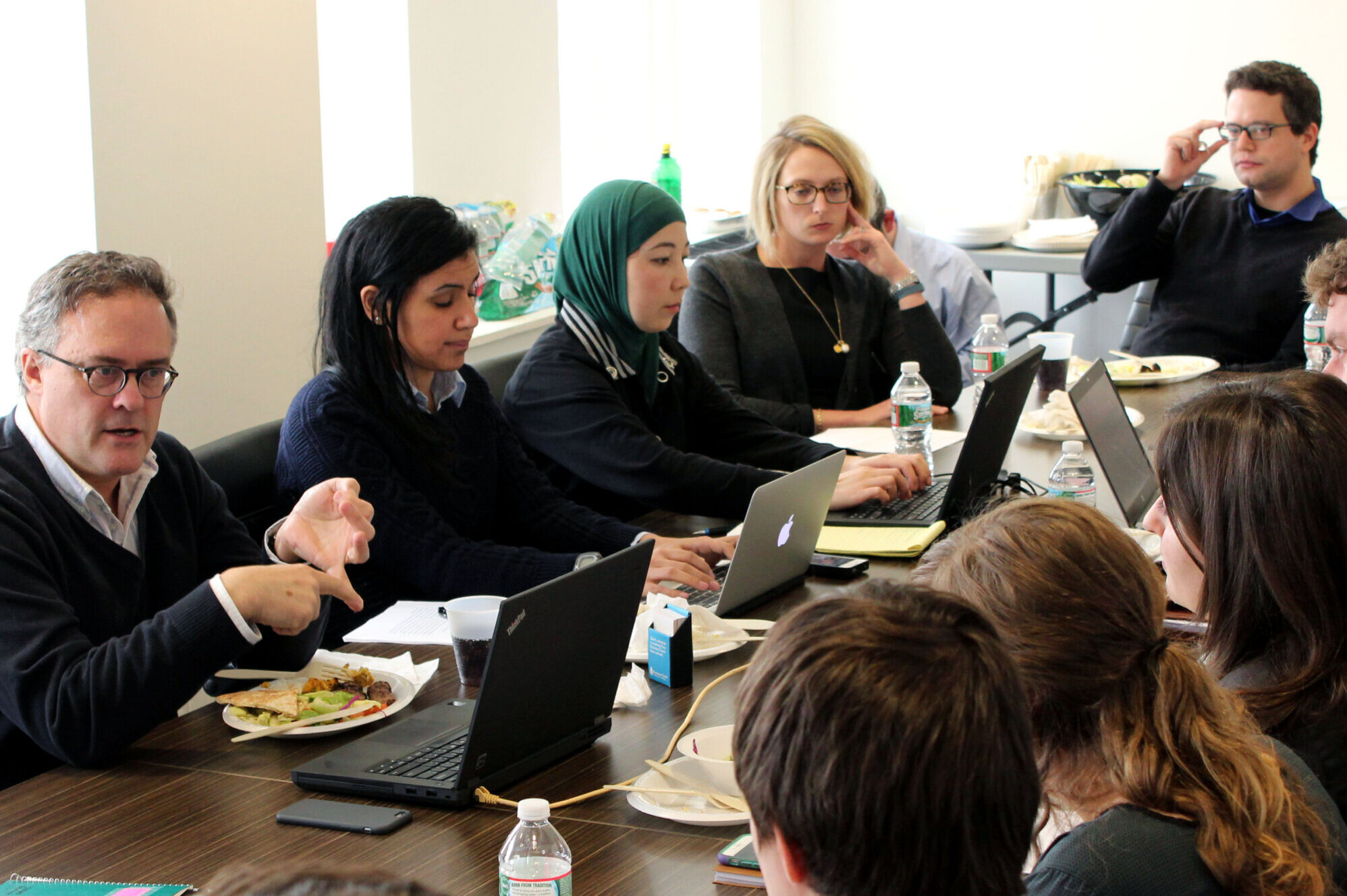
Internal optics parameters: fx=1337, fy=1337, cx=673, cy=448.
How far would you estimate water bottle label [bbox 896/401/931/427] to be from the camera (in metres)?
2.94

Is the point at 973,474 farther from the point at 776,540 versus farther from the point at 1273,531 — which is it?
the point at 1273,531

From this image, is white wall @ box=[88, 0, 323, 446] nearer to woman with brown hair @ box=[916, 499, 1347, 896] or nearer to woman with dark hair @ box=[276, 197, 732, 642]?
woman with dark hair @ box=[276, 197, 732, 642]

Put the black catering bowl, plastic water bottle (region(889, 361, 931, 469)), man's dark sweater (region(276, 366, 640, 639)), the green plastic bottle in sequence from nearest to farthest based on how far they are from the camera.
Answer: man's dark sweater (region(276, 366, 640, 639)) < plastic water bottle (region(889, 361, 931, 469)) < the green plastic bottle < the black catering bowl

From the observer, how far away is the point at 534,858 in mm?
1177

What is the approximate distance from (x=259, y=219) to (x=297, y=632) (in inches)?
62.8

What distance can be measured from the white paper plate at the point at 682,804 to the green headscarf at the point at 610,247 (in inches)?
55.5

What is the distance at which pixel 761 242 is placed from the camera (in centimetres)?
350

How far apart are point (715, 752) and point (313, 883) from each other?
101cm

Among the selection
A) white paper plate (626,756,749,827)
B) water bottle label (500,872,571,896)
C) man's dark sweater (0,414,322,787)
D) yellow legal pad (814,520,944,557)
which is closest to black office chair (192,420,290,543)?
man's dark sweater (0,414,322,787)

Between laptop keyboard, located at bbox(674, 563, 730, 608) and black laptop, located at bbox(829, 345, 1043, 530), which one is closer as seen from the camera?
laptop keyboard, located at bbox(674, 563, 730, 608)

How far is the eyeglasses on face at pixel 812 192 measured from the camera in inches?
131

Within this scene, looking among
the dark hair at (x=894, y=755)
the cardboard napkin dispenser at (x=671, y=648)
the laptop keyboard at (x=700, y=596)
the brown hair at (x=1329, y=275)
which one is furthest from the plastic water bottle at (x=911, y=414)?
the dark hair at (x=894, y=755)

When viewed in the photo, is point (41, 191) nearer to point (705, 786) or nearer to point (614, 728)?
point (614, 728)

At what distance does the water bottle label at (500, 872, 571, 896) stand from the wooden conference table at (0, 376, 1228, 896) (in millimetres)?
36
